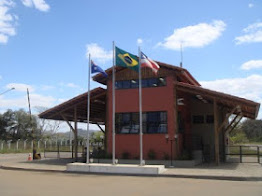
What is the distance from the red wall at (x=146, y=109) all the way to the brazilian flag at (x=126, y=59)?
4.29 metres

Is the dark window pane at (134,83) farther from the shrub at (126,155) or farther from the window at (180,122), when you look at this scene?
the shrub at (126,155)

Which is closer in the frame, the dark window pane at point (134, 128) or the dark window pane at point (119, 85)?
the dark window pane at point (134, 128)

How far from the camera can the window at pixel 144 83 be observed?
22188 mm

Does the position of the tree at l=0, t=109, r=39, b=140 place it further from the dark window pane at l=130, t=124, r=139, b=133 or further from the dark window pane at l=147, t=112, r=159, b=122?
the dark window pane at l=147, t=112, r=159, b=122

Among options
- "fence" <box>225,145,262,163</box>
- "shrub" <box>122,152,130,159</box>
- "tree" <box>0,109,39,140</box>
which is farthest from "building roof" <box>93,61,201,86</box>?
"tree" <box>0,109,39,140</box>

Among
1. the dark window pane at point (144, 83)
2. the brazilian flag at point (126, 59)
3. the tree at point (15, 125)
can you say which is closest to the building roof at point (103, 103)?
the dark window pane at point (144, 83)

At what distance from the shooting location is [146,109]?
22.2 m

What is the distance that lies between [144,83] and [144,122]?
8.93 ft

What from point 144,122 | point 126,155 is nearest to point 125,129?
point 144,122

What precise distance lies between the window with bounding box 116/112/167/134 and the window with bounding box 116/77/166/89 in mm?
1954

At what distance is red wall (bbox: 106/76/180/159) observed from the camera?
21.5 meters

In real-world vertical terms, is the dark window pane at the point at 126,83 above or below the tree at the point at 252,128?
above

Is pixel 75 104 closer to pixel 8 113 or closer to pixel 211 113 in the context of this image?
pixel 211 113

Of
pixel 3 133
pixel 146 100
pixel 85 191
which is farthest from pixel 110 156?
pixel 3 133
